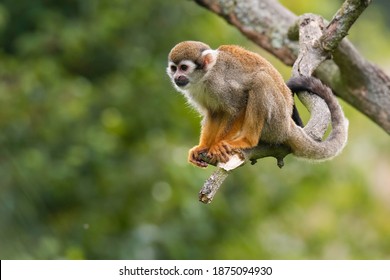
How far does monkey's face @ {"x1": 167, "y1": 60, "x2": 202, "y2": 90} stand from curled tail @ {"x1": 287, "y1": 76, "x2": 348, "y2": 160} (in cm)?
57

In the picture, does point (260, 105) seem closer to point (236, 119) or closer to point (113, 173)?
point (236, 119)

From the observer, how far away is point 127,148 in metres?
9.42

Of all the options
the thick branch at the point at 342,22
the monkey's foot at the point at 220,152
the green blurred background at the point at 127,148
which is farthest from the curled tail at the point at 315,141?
the green blurred background at the point at 127,148

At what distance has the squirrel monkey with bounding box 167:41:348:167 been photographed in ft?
16.5

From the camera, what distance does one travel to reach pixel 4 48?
32.4ft

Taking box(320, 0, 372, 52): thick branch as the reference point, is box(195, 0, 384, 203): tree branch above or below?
below

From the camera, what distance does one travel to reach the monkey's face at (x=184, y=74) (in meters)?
5.19

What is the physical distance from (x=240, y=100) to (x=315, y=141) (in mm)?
524

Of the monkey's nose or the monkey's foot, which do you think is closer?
the monkey's foot

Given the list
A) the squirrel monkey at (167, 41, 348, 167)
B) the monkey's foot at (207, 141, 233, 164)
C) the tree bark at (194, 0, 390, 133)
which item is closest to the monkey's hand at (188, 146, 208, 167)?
the squirrel monkey at (167, 41, 348, 167)

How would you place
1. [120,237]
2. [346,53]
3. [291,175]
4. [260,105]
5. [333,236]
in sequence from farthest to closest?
[333,236]
[291,175]
[120,237]
[346,53]
[260,105]

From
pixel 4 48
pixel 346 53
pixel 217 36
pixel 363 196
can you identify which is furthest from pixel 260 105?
pixel 363 196

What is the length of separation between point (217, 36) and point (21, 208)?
4.67m

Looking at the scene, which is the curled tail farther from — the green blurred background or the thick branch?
the green blurred background
